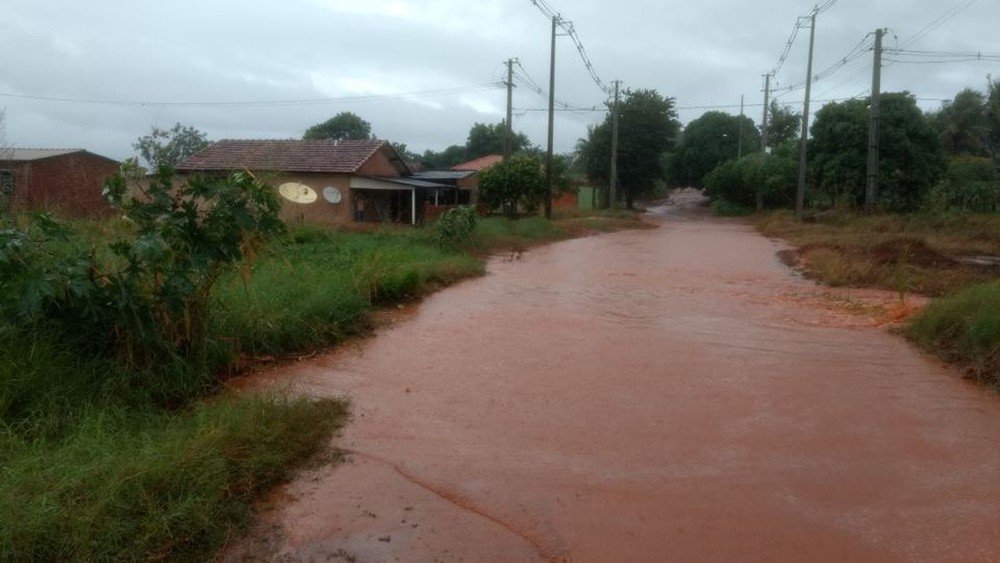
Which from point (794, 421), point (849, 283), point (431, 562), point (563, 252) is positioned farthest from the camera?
point (563, 252)

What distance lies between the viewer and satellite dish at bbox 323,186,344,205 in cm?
2967

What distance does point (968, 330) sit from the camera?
391 inches

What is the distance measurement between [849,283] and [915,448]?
11.1 meters

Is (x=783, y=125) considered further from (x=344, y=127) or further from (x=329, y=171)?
(x=329, y=171)

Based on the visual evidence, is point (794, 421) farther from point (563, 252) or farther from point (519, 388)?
point (563, 252)

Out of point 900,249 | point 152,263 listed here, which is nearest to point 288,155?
point 900,249

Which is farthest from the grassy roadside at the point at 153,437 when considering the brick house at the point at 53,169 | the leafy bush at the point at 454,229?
the brick house at the point at 53,169

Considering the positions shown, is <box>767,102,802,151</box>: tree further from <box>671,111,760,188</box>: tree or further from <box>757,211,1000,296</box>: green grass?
<box>757,211,1000,296</box>: green grass

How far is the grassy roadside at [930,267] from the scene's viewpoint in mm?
9828

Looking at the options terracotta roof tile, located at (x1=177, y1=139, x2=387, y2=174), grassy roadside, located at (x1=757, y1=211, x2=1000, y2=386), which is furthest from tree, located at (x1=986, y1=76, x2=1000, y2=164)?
terracotta roof tile, located at (x1=177, y1=139, x2=387, y2=174)

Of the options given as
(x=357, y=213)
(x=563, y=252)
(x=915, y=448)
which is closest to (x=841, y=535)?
(x=915, y=448)

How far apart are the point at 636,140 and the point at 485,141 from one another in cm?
1680

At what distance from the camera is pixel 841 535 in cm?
533

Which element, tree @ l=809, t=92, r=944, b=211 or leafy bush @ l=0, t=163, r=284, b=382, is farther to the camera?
tree @ l=809, t=92, r=944, b=211
